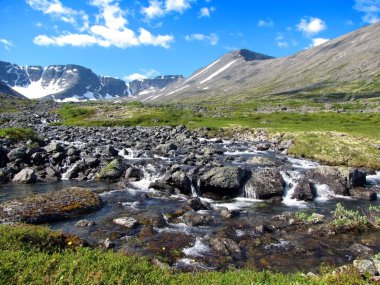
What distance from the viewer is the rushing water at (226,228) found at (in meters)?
18.1

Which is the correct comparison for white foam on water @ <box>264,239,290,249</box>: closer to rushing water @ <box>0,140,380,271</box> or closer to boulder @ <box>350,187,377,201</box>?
rushing water @ <box>0,140,380,271</box>

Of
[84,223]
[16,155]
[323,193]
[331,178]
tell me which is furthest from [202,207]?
[16,155]

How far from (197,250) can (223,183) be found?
12.7 m

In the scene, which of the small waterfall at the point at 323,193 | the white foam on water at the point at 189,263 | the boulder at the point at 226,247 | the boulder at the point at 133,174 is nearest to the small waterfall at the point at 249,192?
the small waterfall at the point at 323,193

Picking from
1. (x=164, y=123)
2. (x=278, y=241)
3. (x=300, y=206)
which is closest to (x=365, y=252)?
(x=278, y=241)

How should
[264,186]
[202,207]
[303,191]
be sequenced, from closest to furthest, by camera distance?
[202,207] → [303,191] → [264,186]

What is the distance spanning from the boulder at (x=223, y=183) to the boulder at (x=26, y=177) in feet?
55.6

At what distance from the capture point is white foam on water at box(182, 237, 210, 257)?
730 inches

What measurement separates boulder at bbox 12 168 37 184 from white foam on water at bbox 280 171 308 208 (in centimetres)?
2427

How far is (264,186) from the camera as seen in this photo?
31.0 metres

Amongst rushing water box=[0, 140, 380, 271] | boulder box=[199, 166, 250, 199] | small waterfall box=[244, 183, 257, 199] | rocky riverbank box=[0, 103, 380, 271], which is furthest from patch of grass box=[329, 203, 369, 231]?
boulder box=[199, 166, 250, 199]

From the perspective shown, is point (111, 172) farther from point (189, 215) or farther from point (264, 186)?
point (264, 186)

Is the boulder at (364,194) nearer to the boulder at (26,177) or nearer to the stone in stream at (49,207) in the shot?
the stone in stream at (49,207)

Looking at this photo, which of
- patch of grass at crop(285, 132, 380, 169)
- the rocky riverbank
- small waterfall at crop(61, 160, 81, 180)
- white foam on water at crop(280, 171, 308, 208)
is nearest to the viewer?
the rocky riverbank
